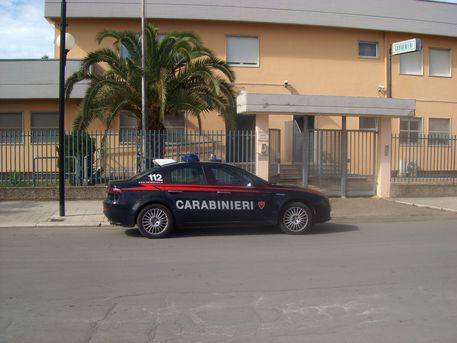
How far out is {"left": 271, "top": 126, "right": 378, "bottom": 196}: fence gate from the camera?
15.2m

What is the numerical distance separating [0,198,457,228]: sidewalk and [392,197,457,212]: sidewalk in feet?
0.42

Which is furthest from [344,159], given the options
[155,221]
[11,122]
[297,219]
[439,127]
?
[11,122]

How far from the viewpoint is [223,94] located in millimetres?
16266

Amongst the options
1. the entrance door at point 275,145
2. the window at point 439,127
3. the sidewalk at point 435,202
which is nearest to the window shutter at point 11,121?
the entrance door at point 275,145

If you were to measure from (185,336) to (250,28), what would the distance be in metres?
17.7

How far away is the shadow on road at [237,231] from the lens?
997 centimetres

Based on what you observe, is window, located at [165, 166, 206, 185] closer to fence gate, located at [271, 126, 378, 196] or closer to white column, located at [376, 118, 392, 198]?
fence gate, located at [271, 126, 378, 196]

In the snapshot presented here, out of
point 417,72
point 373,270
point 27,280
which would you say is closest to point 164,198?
point 27,280

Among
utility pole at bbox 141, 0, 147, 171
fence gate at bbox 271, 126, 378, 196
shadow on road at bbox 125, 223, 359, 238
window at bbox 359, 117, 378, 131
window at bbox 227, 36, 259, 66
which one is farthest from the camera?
window at bbox 359, 117, 378, 131

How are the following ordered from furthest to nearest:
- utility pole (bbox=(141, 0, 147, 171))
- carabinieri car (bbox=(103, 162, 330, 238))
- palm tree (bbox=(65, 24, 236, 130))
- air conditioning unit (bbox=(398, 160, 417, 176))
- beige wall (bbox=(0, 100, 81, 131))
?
1. beige wall (bbox=(0, 100, 81, 131))
2. air conditioning unit (bbox=(398, 160, 417, 176))
3. palm tree (bbox=(65, 24, 236, 130))
4. utility pole (bbox=(141, 0, 147, 171))
5. carabinieri car (bbox=(103, 162, 330, 238))

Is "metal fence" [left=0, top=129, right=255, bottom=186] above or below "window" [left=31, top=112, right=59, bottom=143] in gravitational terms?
below

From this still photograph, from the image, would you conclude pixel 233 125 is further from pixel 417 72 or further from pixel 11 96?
pixel 417 72

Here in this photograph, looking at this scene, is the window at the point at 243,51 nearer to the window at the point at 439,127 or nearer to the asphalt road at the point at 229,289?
the window at the point at 439,127

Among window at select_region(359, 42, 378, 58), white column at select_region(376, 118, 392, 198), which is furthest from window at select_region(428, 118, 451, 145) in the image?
white column at select_region(376, 118, 392, 198)
